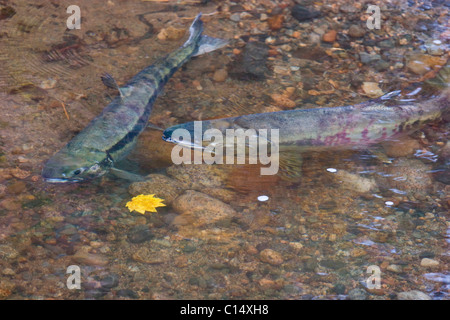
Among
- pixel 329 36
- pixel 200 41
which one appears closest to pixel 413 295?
pixel 200 41

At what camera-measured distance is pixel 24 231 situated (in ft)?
12.0

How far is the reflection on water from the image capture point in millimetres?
3434

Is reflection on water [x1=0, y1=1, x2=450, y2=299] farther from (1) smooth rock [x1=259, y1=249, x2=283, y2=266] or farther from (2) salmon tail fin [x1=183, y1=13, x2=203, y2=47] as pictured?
(2) salmon tail fin [x1=183, y1=13, x2=203, y2=47]

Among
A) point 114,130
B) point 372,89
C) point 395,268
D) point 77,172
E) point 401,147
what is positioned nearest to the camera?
point 395,268

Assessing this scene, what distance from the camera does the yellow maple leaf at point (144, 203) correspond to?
158 inches

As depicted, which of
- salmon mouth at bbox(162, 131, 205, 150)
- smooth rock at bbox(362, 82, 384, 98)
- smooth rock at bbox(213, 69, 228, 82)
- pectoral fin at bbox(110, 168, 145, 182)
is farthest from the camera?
smooth rock at bbox(213, 69, 228, 82)

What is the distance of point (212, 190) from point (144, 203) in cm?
68

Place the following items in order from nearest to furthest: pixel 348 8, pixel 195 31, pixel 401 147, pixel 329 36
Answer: pixel 401 147, pixel 195 31, pixel 329 36, pixel 348 8

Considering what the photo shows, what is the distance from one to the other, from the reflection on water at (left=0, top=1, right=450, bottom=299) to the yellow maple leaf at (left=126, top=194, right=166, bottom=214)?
0.22 feet

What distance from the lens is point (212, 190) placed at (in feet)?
14.2

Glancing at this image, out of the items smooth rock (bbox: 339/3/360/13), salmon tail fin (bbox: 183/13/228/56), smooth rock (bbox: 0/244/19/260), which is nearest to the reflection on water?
smooth rock (bbox: 0/244/19/260)

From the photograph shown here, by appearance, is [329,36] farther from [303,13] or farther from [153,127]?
[153,127]

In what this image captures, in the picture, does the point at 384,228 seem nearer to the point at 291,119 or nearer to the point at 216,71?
the point at 291,119

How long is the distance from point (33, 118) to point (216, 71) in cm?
240
